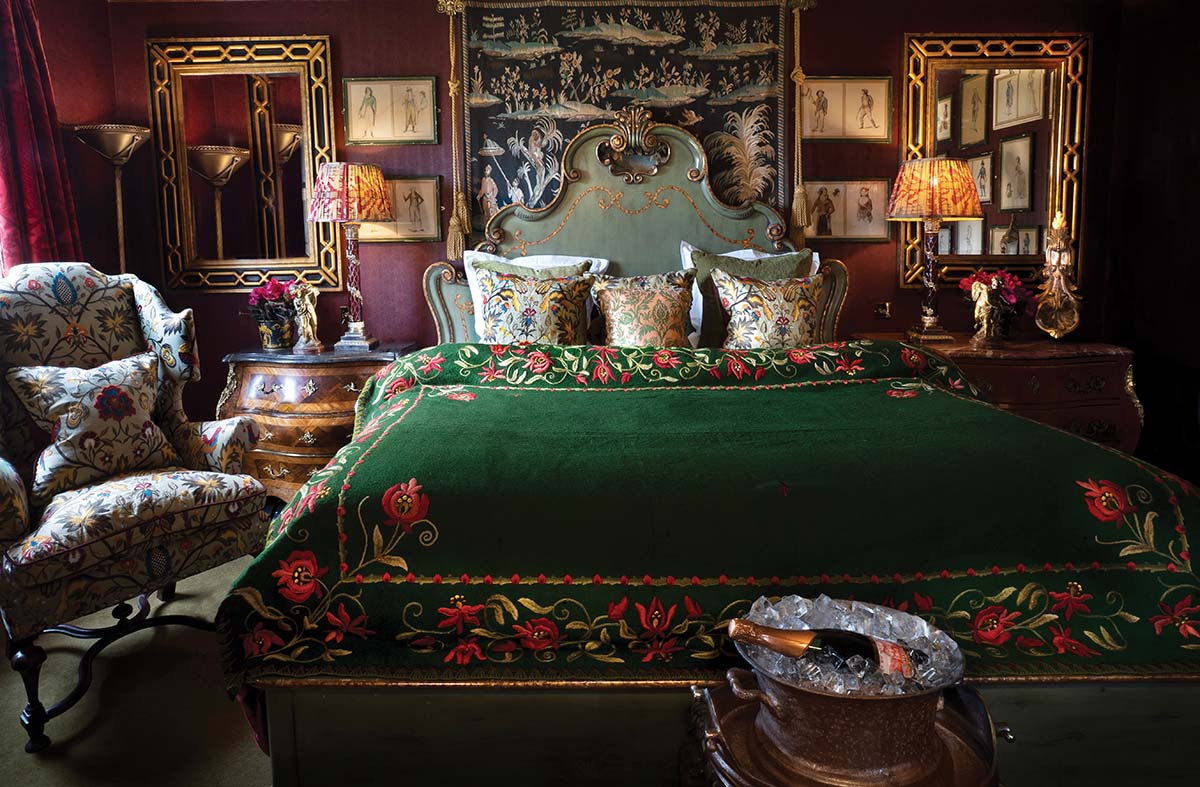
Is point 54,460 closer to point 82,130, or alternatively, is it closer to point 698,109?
point 82,130

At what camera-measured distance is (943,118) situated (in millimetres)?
3955

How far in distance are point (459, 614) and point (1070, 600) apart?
1096 mm

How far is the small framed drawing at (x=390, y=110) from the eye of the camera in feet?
12.9

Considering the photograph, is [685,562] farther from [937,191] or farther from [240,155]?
[240,155]

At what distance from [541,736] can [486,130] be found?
2958mm

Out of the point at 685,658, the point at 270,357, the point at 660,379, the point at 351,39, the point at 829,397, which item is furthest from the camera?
the point at 351,39

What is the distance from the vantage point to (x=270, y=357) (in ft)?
12.0

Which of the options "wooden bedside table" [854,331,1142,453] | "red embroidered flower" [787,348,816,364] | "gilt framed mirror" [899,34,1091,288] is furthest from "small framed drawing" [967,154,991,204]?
"red embroidered flower" [787,348,816,364]

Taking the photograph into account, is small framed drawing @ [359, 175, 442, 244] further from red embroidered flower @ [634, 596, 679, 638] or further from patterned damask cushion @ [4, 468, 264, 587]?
red embroidered flower @ [634, 596, 679, 638]

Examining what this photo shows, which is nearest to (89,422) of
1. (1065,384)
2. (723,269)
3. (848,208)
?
(723,269)

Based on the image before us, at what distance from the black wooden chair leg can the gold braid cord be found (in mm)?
2282

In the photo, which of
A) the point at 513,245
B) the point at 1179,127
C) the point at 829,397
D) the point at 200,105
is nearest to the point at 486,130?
the point at 513,245

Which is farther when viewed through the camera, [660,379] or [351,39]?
[351,39]

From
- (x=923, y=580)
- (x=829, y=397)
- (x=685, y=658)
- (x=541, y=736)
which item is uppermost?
(x=829, y=397)
